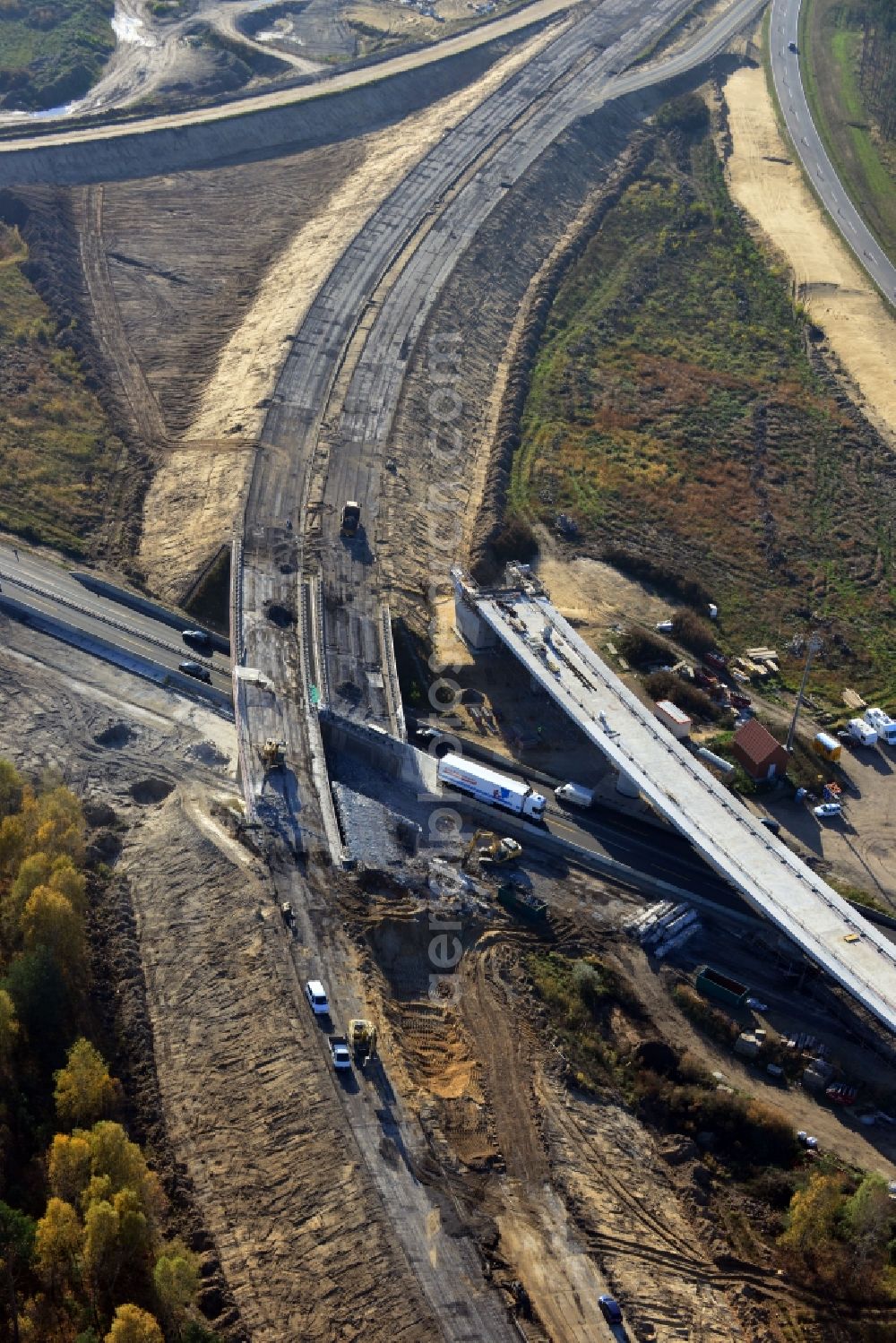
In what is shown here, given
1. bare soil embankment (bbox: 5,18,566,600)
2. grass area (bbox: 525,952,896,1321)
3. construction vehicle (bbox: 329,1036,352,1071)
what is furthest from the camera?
bare soil embankment (bbox: 5,18,566,600)

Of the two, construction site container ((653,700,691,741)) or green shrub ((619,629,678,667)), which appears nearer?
construction site container ((653,700,691,741))

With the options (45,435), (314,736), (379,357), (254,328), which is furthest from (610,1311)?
(254,328)

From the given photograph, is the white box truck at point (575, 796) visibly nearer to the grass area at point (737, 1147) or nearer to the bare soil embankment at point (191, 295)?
the grass area at point (737, 1147)

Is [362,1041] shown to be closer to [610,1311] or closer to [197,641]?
[610,1311]

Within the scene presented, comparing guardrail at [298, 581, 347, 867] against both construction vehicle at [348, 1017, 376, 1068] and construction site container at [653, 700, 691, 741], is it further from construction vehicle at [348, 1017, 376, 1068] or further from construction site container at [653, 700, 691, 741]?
construction site container at [653, 700, 691, 741]

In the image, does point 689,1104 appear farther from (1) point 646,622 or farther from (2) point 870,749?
(1) point 646,622

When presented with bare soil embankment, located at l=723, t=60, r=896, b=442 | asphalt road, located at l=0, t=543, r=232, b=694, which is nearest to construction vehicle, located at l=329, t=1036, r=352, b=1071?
asphalt road, located at l=0, t=543, r=232, b=694
